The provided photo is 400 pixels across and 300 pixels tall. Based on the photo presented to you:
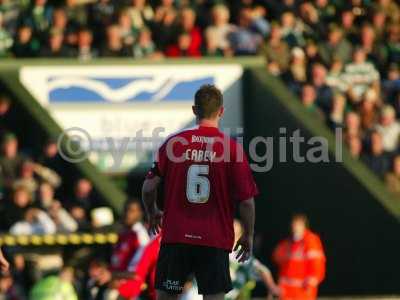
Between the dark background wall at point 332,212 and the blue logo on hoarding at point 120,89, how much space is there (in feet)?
3.12

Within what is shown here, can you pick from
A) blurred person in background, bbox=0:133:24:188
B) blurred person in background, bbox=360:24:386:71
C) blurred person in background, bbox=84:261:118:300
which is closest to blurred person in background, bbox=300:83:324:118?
blurred person in background, bbox=360:24:386:71

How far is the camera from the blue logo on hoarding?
64.5ft

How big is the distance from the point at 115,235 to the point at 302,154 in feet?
11.4

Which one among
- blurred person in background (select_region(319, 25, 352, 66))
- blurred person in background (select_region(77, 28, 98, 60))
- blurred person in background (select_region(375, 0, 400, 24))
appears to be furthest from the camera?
blurred person in background (select_region(375, 0, 400, 24))

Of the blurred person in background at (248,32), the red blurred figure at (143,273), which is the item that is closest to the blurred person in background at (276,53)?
the blurred person in background at (248,32)

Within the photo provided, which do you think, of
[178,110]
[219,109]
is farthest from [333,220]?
[219,109]

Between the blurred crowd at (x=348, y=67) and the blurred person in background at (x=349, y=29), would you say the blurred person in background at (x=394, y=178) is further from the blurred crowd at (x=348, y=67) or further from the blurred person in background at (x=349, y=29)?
the blurred person in background at (x=349, y=29)

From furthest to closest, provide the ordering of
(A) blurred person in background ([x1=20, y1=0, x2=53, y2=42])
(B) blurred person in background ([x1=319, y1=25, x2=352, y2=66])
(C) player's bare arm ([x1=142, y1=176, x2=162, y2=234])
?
(B) blurred person in background ([x1=319, y1=25, x2=352, y2=66]), (A) blurred person in background ([x1=20, y1=0, x2=53, y2=42]), (C) player's bare arm ([x1=142, y1=176, x2=162, y2=234])

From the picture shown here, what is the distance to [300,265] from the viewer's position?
1773cm

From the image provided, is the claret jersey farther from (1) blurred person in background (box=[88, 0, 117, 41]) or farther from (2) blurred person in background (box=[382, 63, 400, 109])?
(2) blurred person in background (box=[382, 63, 400, 109])

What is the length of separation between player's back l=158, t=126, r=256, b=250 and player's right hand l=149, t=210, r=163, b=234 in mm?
155

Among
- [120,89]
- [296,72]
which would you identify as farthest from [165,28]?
[296,72]

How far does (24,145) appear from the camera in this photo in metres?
19.0

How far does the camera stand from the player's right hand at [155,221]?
33.4ft
